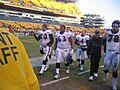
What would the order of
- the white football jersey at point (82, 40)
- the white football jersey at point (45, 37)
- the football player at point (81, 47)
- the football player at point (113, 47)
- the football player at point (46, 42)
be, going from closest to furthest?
the football player at point (113, 47) → the football player at point (46, 42) → the white football jersey at point (45, 37) → the football player at point (81, 47) → the white football jersey at point (82, 40)

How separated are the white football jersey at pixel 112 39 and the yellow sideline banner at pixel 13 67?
8167mm

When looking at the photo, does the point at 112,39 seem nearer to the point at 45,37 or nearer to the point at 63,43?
the point at 63,43

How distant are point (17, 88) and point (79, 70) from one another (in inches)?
478

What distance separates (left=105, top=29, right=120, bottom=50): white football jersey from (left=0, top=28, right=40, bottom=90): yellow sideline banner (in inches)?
322

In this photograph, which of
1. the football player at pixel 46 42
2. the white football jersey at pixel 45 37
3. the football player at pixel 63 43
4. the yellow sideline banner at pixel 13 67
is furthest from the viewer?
the white football jersey at pixel 45 37

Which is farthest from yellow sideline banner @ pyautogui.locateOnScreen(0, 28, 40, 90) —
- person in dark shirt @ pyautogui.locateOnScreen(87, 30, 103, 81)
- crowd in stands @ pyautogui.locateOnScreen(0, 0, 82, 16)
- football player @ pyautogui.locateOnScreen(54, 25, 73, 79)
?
crowd in stands @ pyautogui.locateOnScreen(0, 0, 82, 16)

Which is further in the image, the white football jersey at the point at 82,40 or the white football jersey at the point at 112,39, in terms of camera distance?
the white football jersey at the point at 82,40

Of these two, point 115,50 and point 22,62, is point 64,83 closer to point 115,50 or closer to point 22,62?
point 115,50

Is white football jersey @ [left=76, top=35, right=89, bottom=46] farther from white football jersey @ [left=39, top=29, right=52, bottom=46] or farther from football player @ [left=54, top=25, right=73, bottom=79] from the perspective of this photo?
football player @ [left=54, top=25, right=73, bottom=79]

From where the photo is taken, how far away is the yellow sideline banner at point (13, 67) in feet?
7.06

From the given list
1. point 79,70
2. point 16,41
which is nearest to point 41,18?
point 79,70

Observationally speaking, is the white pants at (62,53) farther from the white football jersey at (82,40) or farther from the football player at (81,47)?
the white football jersey at (82,40)

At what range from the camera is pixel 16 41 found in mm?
2385

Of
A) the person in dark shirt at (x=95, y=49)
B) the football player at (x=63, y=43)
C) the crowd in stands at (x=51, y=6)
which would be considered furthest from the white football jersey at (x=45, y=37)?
the crowd in stands at (x=51, y=6)
